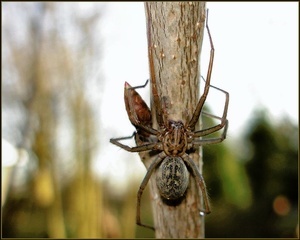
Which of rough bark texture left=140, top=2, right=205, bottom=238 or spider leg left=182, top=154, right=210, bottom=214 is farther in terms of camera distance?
spider leg left=182, top=154, right=210, bottom=214

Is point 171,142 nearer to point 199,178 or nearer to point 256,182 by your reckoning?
point 199,178

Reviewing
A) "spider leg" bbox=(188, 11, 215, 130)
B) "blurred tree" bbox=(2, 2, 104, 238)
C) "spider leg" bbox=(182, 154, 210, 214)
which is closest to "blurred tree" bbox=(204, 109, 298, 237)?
"blurred tree" bbox=(2, 2, 104, 238)

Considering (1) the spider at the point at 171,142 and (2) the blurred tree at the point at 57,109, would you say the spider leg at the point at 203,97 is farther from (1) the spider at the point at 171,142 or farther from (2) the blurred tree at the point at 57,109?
(2) the blurred tree at the point at 57,109

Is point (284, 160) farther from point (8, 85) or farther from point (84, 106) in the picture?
point (8, 85)

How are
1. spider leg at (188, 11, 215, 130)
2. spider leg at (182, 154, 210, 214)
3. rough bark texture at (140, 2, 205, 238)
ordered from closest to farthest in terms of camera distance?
rough bark texture at (140, 2, 205, 238) → spider leg at (188, 11, 215, 130) → spider leg at (182, 154, 210, 214)

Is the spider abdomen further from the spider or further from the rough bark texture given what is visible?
the rough bark texture

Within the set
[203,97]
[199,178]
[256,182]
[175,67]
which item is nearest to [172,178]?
[199,178]
